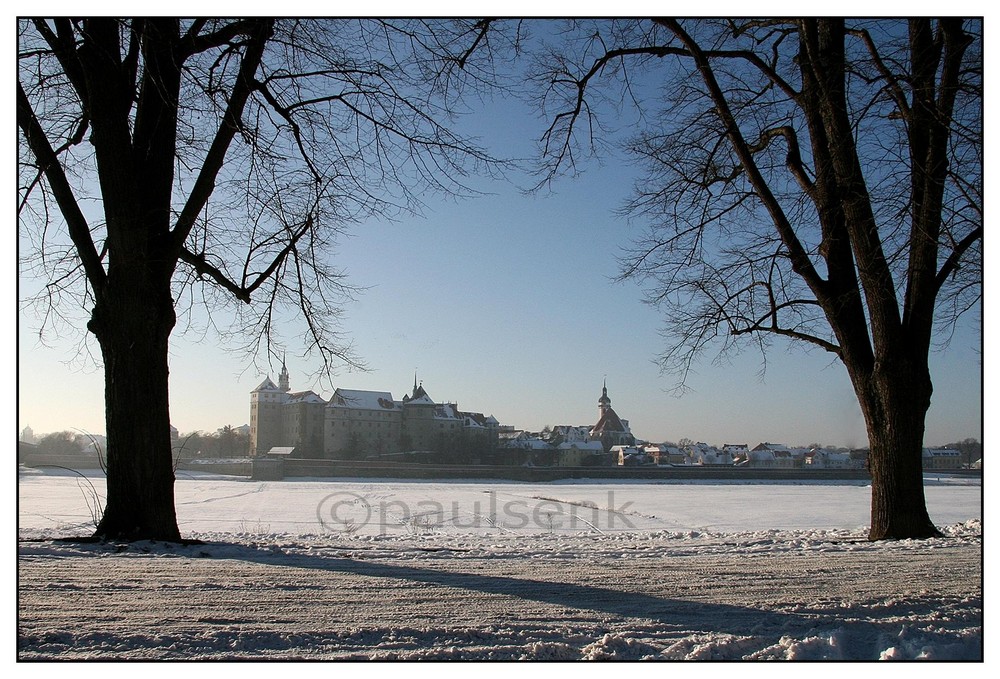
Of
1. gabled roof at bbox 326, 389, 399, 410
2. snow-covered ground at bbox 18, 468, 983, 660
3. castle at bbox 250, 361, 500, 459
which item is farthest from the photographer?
gabled roof at bbox 326, 389, 399, 410

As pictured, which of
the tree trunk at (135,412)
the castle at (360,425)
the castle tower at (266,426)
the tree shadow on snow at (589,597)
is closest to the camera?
the tree shadow on snow at (589,597)

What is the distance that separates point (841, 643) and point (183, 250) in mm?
7253

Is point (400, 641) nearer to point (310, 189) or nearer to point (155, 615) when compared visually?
point (155, 615)

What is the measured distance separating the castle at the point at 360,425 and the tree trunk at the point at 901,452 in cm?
3381

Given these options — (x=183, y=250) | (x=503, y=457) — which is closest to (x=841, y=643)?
(x=183, y=250)

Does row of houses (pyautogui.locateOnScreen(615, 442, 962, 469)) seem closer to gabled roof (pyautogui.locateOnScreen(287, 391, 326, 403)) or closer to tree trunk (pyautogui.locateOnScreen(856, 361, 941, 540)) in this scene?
gabled roof (pyautogui.locateOnScreen(287, 391, 326, 403))

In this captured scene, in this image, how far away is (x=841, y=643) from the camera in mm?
3541

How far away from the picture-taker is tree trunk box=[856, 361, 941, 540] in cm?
795

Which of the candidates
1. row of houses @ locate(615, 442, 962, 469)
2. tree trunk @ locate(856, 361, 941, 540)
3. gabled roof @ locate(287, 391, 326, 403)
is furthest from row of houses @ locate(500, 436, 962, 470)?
tree trunk @ locate(856, 361, 941, 540)

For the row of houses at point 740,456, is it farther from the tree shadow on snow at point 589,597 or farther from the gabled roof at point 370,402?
the tree shadow on snow at point 589,597

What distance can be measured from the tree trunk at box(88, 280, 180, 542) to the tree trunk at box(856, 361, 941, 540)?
25.4ft

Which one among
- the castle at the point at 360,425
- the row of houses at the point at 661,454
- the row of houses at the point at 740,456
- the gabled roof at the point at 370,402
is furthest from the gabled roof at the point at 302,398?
the row of houses at the point at 740,456

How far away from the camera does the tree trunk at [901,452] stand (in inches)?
313

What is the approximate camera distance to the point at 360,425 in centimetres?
5631
